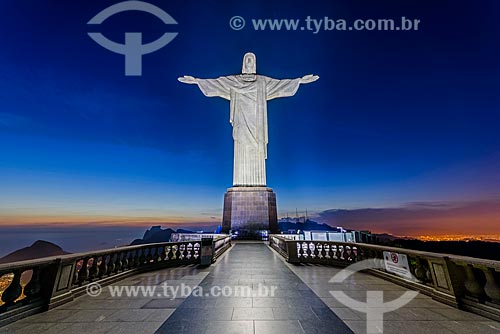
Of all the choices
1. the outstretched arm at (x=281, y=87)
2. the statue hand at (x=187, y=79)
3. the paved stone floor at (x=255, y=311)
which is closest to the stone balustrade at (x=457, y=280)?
the paved stone floor at (x=255, y=311)

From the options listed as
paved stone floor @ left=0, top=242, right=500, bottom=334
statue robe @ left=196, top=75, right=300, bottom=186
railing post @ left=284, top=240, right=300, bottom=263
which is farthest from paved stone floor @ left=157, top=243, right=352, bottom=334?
statue robe @ left=196, top=75, right=300, bottom=186

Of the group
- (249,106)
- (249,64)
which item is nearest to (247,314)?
(249,106)

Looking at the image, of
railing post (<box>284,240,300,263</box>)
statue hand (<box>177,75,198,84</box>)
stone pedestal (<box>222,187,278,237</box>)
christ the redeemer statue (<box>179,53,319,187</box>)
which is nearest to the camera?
railing post (<box>284,240,300,263</box>)

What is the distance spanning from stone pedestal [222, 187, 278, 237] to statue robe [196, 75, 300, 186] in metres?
0.84

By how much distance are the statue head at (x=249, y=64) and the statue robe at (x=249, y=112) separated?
2.11ft

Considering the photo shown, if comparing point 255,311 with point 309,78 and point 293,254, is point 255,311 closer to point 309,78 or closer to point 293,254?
point 293,254

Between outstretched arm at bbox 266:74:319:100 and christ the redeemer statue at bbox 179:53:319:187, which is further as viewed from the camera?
outstretched arm at bbox 266:74:319:100

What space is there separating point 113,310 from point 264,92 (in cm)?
1973

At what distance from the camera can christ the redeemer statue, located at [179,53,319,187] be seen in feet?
67.4

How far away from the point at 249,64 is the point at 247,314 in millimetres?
21346

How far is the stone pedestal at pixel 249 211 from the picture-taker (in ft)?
63.2

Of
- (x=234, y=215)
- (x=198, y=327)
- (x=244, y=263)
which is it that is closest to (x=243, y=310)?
(x=198, y=327)

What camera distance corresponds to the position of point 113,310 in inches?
171

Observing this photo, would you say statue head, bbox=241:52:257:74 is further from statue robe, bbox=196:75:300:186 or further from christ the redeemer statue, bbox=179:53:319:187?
statue robe, bbox=196:75:300:186
